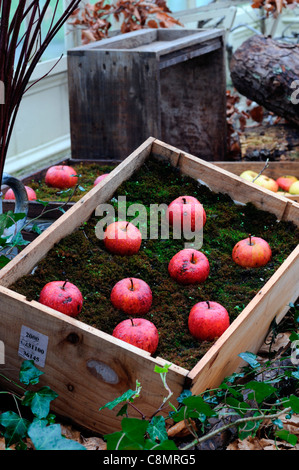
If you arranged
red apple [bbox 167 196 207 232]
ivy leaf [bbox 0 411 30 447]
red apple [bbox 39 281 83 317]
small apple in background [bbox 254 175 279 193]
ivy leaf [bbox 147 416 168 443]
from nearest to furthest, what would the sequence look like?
ivy leaf [bbox 147 416 168 443] < ivy leaf [bbox 0 411 30 447] < red apple [bbox 39 281 83 317] < red apple [bbox 167 196 207 232] < small apple in background [bbox 254 175 279 193]

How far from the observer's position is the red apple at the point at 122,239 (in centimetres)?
203

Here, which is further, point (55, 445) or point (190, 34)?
point (190, 34)

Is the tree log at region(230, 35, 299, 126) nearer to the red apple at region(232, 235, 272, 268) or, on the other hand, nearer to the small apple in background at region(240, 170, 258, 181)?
the small apple in background at region(240, 170, 258, 181)

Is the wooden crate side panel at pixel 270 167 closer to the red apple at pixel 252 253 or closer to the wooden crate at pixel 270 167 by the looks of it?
the wooden crate at pixel 270 167

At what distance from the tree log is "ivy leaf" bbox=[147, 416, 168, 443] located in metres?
2.99

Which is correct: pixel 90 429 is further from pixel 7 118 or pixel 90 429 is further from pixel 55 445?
pixel 7 118

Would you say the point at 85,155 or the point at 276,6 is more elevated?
the point at 276,6

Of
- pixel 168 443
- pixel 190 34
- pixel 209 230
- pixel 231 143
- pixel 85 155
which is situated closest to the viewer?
pixel 168 443

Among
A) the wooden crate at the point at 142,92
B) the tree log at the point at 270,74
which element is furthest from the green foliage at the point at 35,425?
the tree log at the point at 270,74

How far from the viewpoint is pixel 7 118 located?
1641 millimetres

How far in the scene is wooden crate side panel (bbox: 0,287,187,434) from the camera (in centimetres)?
151

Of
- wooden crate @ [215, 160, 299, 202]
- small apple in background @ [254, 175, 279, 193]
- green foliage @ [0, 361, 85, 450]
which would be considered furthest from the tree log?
green foliage @ [0, 361, 85, 450]

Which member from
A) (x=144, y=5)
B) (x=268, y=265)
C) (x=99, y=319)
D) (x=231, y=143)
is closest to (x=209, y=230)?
(x=268, y=265)

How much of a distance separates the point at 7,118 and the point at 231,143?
9.09 ft
